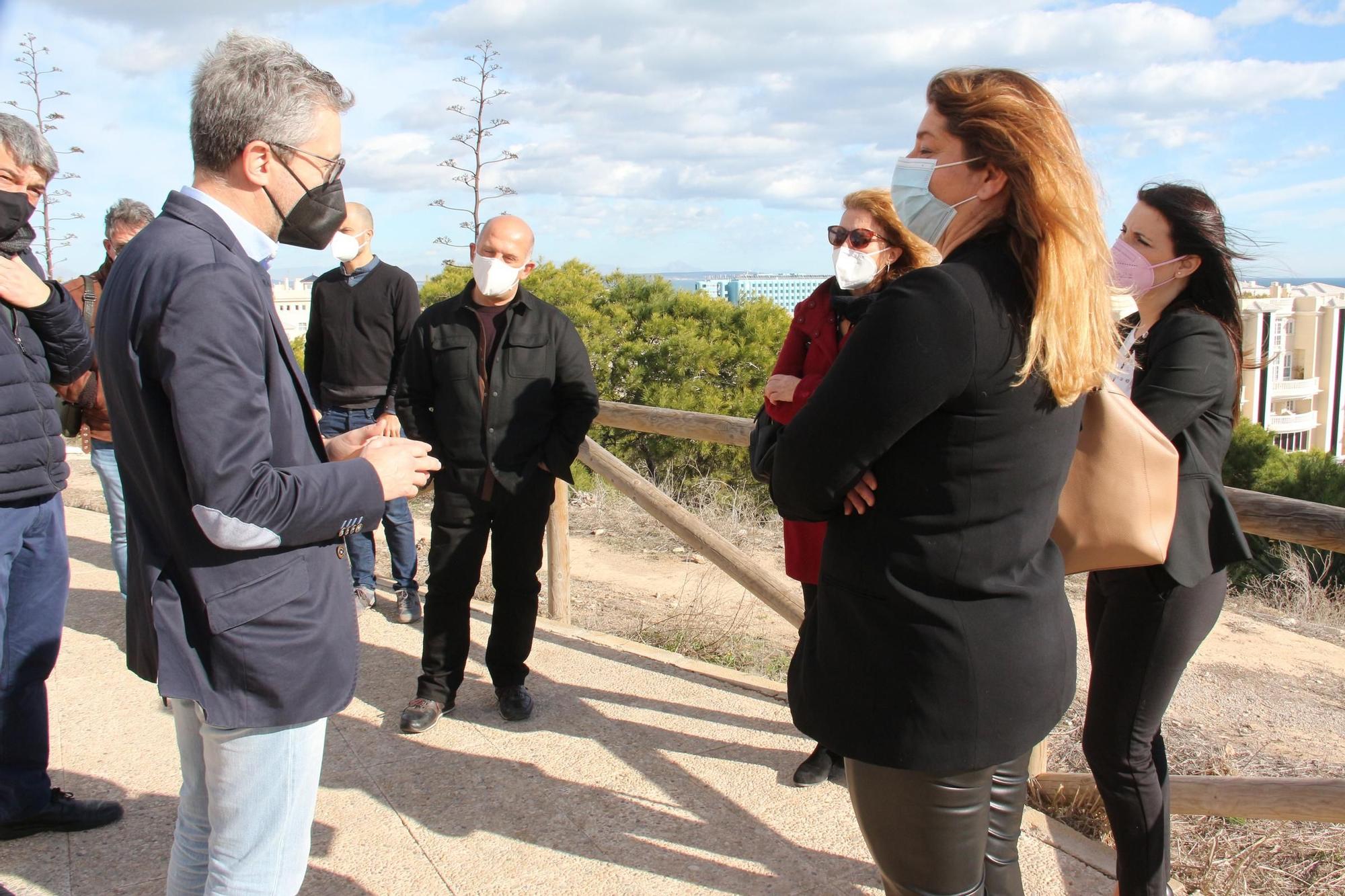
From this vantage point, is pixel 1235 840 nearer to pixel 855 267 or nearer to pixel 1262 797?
pixel 1262 797

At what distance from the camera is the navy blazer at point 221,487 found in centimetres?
161

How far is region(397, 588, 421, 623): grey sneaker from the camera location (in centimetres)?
517

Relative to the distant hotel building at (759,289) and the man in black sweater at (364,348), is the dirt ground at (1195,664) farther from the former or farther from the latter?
the distant hotel building at (759,289)

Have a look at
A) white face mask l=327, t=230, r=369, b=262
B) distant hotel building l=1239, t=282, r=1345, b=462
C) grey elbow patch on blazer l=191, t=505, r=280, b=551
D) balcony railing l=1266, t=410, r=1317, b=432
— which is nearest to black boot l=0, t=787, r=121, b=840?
grey elbow patch on blazer l=191, t=505, r=280, b=551

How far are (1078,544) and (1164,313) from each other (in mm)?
944

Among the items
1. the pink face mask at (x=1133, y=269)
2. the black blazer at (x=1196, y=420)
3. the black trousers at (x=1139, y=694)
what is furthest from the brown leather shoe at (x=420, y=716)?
the pink face mask at (x=1133, y=269)

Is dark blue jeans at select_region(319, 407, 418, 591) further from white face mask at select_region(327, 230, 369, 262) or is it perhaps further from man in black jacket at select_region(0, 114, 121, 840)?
man in black jacket at select_region(0, 114, 121, 840)

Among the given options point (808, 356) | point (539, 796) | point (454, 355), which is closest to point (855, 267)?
point (808, 356)

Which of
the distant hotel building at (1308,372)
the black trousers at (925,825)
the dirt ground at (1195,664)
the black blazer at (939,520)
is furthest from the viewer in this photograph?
the distant hotel building at (1308,372)

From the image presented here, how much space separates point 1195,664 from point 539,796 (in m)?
4.38

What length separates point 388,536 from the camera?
5.19 m

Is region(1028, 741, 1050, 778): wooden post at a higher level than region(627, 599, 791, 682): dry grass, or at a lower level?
higher

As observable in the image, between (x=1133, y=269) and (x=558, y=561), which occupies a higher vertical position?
(x=1133, y=269)

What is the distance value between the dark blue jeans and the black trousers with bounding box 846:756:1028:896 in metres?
3.85
